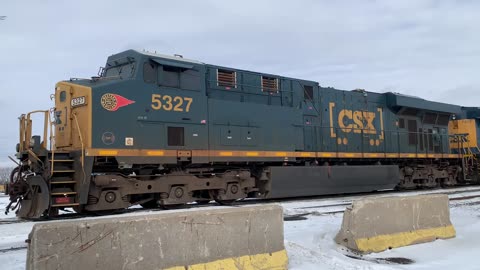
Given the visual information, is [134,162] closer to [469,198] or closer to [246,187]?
[246,187]

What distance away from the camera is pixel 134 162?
31.8ft

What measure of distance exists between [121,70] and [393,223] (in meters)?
7.25

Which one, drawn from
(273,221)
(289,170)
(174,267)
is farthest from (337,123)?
(174,267)

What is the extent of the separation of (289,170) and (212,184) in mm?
2817

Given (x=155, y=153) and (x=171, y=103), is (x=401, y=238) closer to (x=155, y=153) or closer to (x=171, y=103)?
(x=155, y=153)

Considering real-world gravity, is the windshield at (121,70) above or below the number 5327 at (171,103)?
above

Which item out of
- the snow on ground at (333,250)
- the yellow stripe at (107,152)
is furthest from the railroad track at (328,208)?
the yellow stripe at (107,152)

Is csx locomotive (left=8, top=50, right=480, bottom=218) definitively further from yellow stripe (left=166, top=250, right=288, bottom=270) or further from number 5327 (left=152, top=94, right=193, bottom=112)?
yellow stripe (left=166, top=250, right=288, bottom=270)

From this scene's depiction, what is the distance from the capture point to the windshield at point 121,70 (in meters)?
10.2

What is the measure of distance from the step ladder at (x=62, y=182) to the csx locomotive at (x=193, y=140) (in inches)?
0.8

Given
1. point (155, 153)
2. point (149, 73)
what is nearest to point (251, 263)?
point (155, 153)

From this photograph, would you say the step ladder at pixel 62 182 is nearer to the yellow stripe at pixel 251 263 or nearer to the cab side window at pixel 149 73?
the cab side window at pixel 149 73

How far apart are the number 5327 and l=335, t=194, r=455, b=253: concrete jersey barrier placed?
551 centimetres

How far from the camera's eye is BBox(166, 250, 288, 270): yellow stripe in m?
4.41
